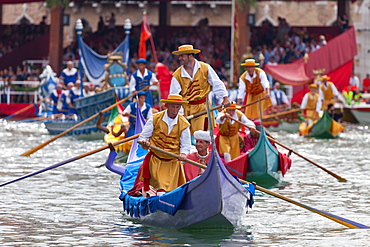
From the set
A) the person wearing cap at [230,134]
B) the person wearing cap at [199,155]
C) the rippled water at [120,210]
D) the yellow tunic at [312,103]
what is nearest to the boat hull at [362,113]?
the yellow tunic at [312,103]

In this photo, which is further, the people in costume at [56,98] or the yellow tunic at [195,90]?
the people in costume at [56,98]

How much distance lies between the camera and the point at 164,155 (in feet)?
28.6

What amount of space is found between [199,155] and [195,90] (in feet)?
4.00

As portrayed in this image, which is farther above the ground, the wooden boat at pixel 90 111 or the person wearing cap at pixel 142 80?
the person wearing cap at pixel 142 80

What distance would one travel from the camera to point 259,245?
8.02 m

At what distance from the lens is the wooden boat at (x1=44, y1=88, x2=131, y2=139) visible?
19000 mm

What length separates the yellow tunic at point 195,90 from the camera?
1012 centimetres

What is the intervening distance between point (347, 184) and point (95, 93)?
28.4 ft

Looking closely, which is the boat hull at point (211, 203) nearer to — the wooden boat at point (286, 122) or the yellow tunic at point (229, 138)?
the yellow tunic at point (229, 138)

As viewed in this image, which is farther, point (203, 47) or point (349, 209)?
point (203, 47)

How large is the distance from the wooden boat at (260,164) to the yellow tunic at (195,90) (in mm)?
1576

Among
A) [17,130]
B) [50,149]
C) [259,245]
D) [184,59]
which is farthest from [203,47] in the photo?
[259,245]

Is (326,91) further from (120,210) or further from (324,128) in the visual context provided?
(120,210)

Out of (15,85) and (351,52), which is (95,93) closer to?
(15,85)
